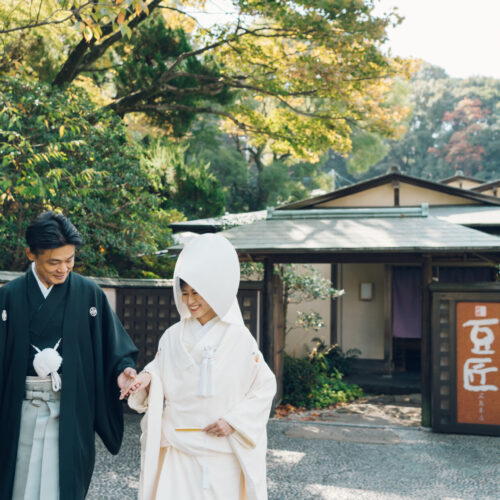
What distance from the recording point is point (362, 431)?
7.32 m

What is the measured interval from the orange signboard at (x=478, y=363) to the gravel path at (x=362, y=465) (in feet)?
0.99

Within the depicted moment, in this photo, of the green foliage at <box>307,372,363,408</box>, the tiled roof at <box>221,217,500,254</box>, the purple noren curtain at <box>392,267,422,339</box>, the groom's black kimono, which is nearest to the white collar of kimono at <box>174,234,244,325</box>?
the groom's black kimono

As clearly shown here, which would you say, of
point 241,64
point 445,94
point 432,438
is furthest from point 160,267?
point 445,94

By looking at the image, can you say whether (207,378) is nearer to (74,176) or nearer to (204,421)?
(204,421)

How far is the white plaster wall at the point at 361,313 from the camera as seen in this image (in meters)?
12.6

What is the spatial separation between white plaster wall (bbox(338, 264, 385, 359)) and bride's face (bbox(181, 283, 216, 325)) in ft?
33.4

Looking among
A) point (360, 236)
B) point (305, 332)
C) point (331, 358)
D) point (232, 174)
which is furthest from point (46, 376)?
point (232, 174)

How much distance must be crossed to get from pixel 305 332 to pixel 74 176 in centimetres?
727

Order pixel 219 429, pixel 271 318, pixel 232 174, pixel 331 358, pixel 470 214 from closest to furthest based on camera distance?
pixel 219 429 → pixel 271 318 → pixel 470 214 → pixel 331 358 → pixel 232 174

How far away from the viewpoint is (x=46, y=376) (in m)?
2.91

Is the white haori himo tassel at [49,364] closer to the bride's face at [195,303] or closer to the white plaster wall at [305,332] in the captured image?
the bride's face at [195,303]

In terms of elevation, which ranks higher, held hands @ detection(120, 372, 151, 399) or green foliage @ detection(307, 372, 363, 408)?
held hands @ detection(120, 372, 151, 399)

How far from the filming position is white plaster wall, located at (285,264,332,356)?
1277 cm

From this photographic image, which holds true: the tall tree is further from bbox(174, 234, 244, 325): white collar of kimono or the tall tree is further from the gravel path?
bbox(174, 234, 244, 325): white collar of kimono
